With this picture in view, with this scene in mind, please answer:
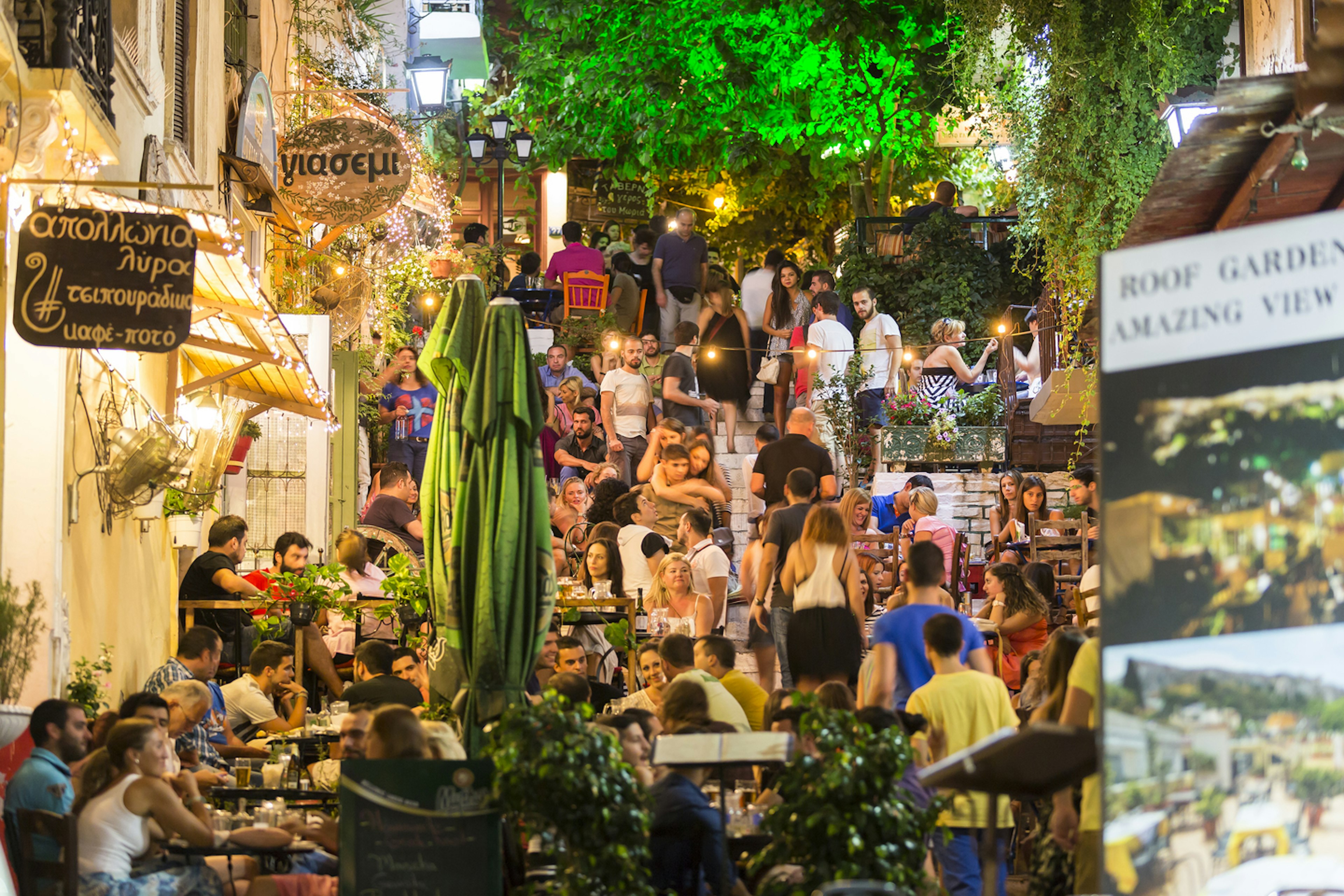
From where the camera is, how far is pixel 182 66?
12.3 meters

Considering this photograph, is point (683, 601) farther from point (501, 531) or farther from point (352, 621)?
point (501, 531)

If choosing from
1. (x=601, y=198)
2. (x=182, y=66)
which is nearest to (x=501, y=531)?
(x=182, y=66)

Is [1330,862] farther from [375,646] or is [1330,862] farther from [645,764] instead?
[375,646]

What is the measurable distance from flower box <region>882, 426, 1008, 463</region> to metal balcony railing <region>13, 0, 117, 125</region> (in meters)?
10.2

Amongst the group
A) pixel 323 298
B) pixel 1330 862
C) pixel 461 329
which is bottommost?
pixel 1330 862

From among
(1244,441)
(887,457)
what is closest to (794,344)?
(887,457)

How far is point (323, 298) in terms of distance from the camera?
16406mm

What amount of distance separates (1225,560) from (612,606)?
7.18m

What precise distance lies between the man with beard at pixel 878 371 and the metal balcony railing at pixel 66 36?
33.9 ft

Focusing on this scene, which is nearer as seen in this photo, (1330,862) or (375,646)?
(1330,862)

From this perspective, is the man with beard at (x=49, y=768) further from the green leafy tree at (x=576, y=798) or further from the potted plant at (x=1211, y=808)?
the potted plant at (x=1211, y=808)

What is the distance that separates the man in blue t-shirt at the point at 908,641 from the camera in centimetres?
755

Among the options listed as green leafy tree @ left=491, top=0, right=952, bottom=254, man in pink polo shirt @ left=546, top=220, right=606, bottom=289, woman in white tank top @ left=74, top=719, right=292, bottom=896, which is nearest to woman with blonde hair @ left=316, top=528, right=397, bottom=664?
woman in white tank top @ left=74, top=719, right=292, bottom=896

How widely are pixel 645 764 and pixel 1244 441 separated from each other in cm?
367
